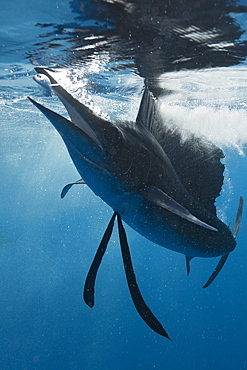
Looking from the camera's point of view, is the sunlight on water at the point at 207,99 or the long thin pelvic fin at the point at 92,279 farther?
the sunlight on water at the point at 207,99

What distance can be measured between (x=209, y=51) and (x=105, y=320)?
52.9 m

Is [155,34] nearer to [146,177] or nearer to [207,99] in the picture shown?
[146,177]

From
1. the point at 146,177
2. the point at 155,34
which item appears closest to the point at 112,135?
the point at 146,177

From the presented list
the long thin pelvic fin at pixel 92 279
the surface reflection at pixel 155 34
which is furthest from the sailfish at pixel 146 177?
the surface reflection at pixel 155 34

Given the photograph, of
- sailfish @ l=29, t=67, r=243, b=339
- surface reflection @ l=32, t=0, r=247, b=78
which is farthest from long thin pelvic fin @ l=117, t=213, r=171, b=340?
surface reflection @ l=32, t=0, r=247, b=78

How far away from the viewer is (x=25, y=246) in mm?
67562

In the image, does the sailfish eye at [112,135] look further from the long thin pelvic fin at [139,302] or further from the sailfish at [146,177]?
the long thin pelvic fin at [139,302]

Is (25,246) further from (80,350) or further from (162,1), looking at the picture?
(162,1)

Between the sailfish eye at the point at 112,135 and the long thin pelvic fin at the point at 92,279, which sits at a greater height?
the sailfish eye at the point at 112,135

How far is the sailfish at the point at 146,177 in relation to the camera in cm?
223

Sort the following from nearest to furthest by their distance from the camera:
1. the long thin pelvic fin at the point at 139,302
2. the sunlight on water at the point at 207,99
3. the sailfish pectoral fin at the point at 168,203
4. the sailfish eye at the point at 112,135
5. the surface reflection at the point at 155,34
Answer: the sailfish pectoral fin at the point at 168,203
the sailfish eye at the point at 112,135
the long thin pelvic fin at the point at 139,302
the surface reflection at the point at 155,34
the sunlight on water at the point at 207,99

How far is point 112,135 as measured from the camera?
2.31m

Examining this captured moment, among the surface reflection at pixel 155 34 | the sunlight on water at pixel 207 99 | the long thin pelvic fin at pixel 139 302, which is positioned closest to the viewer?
the long thin pelvic fin at pixel 139 302

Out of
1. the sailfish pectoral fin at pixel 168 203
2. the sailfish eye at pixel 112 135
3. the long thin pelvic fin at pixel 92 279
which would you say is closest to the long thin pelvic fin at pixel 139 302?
the long thin pelvic fin at pixel 92 279
